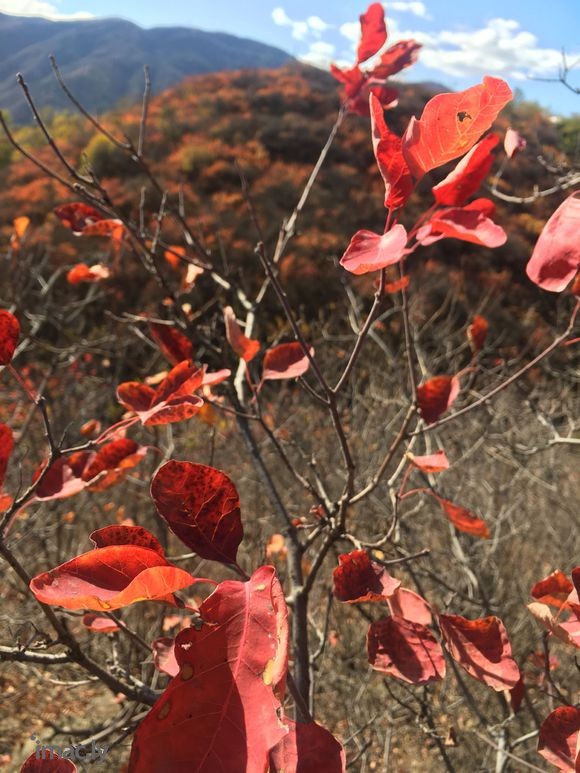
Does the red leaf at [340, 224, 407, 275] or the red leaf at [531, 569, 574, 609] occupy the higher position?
the red leaf at [340, 224, 407, 275]

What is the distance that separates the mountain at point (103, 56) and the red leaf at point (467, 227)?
427 cm

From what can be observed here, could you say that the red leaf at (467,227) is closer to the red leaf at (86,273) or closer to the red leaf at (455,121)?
the red leaf at (455,121)

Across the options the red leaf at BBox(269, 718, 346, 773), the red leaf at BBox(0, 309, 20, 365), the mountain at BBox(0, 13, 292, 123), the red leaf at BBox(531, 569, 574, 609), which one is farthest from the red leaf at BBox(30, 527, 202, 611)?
the mountain at BBox(0, 13, 292, 123)

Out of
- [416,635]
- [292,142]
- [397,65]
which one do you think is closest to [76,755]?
[416,635]

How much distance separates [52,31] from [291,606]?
16077mm

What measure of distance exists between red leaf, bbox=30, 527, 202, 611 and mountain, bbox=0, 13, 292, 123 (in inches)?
173

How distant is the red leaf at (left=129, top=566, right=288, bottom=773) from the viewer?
0.29m

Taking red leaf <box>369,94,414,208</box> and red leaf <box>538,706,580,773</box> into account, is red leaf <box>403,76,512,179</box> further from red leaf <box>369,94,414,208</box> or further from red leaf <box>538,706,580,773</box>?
red leaf <box>538,706,580,773</box>

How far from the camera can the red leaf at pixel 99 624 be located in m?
0.59

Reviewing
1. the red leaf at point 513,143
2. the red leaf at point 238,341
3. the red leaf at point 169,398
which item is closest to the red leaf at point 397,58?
the red leaf at point 513,143

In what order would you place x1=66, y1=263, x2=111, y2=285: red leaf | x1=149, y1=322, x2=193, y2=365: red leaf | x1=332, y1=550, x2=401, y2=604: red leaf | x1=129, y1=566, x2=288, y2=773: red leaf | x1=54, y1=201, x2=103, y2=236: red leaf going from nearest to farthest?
x1=129, y1=566, x2=288, y2=773: red leaf → x1=332, y1=550, x2=401, y2=604: red leaf → x1=149, y1=322, x2=193, y2=365: red leaf → x1=54, y1=201, x2=103, y2=236: red leaf → x1=66, y1=263, x2=111, y2=285: red leaf

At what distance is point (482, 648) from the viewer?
0.52 m

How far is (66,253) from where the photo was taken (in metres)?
6.63

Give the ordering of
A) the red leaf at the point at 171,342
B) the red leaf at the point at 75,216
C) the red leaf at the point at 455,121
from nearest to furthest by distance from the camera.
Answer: the red leaf at the point at 455,121, the red leaf at the point at 171,342, the red leaf at the point at 75,216
